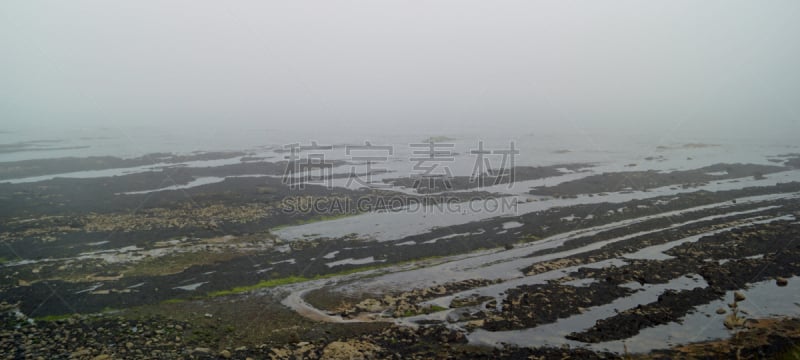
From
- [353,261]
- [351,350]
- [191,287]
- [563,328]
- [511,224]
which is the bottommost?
[351,350]

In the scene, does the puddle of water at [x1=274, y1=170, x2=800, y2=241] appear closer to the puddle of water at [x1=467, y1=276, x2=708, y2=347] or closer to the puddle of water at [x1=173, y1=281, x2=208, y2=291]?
the puddle of water at [x1=173, y1=281, x2=208, y2=291]

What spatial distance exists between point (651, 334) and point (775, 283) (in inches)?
293

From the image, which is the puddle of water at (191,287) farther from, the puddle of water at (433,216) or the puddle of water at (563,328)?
the puddle of water at (563,328)

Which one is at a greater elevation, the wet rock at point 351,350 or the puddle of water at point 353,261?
the puddle of water at point 353,261

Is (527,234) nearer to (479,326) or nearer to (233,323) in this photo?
(479,326)

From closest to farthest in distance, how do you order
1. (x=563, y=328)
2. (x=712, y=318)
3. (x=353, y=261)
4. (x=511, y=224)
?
(x=563, y=328) < (x=712, y=318) < (x=353, y=261) < (x=511, y=224)

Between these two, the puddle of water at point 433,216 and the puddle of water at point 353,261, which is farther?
the puddle of water at point 433,216

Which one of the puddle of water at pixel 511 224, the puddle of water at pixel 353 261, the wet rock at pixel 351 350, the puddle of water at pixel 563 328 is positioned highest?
the puddle of water at pixel 511 224

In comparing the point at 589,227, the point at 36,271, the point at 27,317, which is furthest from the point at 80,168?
the point at 589,227

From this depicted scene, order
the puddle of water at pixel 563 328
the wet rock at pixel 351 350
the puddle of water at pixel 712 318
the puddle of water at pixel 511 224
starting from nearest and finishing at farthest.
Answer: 1. the wet rock at pixel 351 350
2. the puddle of water at pixel 712 318
3. the puddle of water at pixel 563 328
4. the puddle of water at pixel 511 224

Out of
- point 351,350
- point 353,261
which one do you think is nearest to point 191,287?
point 353,261

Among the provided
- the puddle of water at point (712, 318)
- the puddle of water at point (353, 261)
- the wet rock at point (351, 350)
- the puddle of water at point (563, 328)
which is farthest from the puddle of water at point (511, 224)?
the wet rock at point (351, 350)

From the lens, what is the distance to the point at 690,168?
46031 millimetres

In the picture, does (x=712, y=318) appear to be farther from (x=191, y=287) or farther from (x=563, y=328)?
(x=191, y=287)
